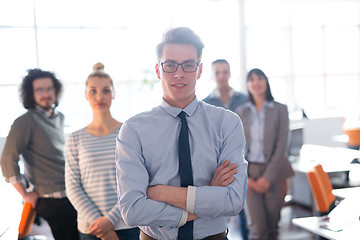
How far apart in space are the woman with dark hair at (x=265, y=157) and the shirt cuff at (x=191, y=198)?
174 cm

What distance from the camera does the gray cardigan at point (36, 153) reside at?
2.62m

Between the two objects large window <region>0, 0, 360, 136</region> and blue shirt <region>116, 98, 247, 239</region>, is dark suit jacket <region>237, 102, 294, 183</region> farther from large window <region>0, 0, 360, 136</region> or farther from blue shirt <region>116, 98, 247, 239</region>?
large window <region>0, 0, 360, 136</region>

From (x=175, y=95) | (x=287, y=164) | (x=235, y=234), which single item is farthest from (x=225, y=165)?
(x=235, y=234)

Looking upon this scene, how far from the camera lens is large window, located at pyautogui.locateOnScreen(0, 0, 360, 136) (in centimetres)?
744

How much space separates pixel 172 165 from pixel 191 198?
16 centimetres

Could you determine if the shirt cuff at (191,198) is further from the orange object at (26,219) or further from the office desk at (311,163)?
the office desk at (311,163)

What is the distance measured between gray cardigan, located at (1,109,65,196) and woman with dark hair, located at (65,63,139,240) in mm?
531

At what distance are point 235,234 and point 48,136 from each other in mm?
2567

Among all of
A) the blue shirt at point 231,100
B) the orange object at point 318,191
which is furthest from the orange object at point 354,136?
the orange object at point 318,191

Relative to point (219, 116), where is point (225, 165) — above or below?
below

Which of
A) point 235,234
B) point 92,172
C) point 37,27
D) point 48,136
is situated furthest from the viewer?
point 37,27

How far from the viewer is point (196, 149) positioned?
1573 mm

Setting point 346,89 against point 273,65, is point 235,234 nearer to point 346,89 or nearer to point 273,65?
point 273,65

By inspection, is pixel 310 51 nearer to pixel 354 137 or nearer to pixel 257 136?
pixel 354 137
